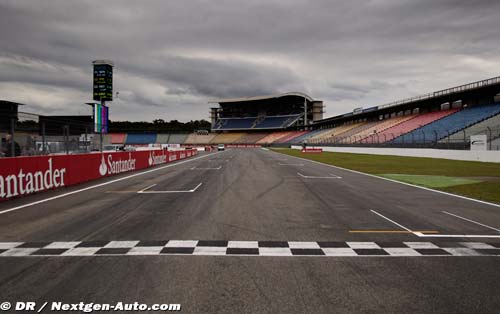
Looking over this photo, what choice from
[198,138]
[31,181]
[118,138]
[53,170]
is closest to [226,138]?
[198,138]

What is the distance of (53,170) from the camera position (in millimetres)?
12625

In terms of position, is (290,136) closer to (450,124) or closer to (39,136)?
(450,124)

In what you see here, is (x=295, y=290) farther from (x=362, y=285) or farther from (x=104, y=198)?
(x=104, y=198)

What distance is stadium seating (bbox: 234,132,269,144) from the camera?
11262cm

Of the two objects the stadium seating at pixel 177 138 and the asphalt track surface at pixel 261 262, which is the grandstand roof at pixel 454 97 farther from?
the stadium seating at pixel 177 138

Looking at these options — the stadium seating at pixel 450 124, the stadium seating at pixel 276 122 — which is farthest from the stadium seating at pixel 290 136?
the stadium seating at pixel 450 124

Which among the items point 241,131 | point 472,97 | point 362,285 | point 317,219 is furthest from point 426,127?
point 241,131

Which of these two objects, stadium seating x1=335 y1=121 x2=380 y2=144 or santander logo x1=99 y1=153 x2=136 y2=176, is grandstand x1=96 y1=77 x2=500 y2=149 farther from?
santander logo x1=99 y1=153 x2=136 y2=176

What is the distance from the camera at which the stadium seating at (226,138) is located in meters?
117

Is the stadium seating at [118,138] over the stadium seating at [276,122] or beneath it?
beneath

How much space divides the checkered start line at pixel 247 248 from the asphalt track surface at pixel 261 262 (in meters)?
Answer: 0.13

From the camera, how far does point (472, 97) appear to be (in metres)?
48.2

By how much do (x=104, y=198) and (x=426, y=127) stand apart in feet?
151

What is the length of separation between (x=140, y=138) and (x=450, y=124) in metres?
104
